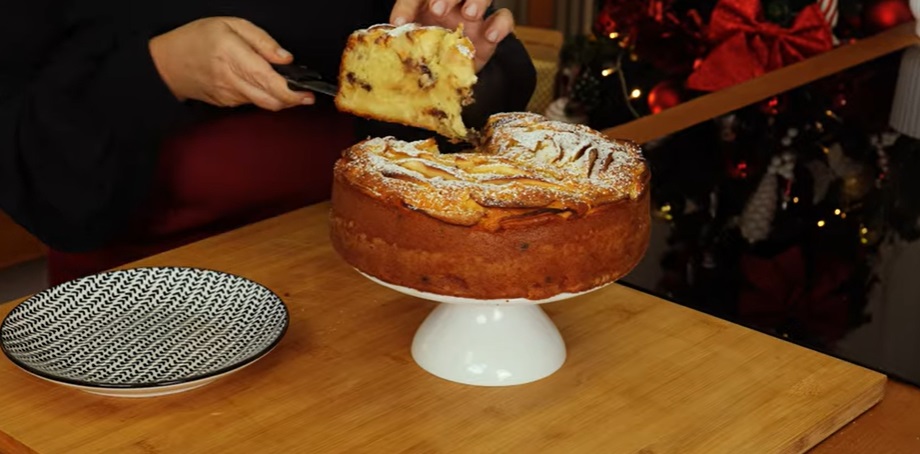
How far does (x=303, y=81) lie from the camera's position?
1227mm

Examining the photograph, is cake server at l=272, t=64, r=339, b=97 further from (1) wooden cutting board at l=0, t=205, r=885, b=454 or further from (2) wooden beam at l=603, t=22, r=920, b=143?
(2) wooden beam at l=603, t=22, r=920, b=143

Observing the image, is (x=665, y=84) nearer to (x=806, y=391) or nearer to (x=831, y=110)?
(x=831, y=110)

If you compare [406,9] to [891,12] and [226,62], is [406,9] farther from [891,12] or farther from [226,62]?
[891,12]

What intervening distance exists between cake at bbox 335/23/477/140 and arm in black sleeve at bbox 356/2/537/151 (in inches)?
12.8

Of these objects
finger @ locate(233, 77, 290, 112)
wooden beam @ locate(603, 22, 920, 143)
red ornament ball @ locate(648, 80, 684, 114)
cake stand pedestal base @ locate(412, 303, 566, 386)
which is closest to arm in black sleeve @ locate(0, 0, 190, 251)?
finger @ locate(233, 77, 290, 112)

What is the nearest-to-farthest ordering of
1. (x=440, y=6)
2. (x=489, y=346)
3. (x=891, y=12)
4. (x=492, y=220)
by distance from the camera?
(x=492, y=220) → (x=489, y=346) → (x=440, y=6) → (x=891, y=12)

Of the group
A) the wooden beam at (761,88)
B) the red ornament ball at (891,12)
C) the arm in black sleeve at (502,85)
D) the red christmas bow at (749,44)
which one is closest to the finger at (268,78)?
the arm in black sleeve at (502,85)

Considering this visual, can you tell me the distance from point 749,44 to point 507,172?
1.59 m

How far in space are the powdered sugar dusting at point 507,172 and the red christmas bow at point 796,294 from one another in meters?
0.23

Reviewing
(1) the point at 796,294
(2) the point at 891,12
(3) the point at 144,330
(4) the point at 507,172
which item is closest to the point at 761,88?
(2) the point at 891,12

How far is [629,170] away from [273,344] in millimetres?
357

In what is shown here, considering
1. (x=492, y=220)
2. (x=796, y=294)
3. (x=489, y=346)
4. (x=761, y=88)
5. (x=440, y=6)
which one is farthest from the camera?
(x=761, y=88)

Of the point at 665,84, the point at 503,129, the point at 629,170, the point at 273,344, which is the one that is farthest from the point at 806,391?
the point at 665,84

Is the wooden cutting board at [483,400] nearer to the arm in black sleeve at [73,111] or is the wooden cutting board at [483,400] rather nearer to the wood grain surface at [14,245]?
the arm in black sleeve at [73,111]
